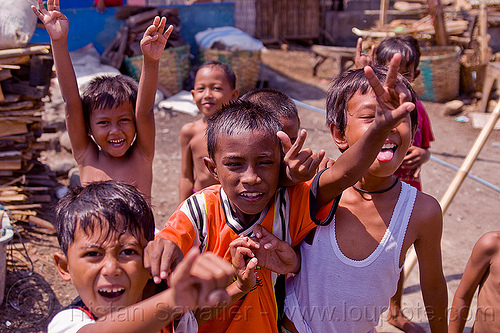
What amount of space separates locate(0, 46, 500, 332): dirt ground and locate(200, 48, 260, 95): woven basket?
3.34 ft

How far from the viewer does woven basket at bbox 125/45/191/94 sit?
8.09 meters

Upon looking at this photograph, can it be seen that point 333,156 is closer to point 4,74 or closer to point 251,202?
point 4,74

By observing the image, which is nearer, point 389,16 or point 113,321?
point 113,321

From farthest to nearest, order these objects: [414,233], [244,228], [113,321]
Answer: [414,233] → [244,228] → [113,321]

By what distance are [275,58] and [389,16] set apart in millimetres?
3763

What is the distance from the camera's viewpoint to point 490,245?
5.96 feet

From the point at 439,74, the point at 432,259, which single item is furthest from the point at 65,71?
the point at 439,74

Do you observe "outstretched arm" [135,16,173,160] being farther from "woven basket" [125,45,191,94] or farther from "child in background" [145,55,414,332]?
"woven basket" [125,45,191,94]

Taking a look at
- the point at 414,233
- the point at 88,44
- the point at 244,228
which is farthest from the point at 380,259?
the point at 88,44

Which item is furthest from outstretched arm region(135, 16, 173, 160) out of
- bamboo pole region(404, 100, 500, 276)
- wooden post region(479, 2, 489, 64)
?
wooden post region(479, 2, 489, 64)

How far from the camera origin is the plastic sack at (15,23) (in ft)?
12.1

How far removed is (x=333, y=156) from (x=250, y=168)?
4708mm

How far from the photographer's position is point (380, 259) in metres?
1.72

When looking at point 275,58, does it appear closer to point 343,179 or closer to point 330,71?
point 330,71
